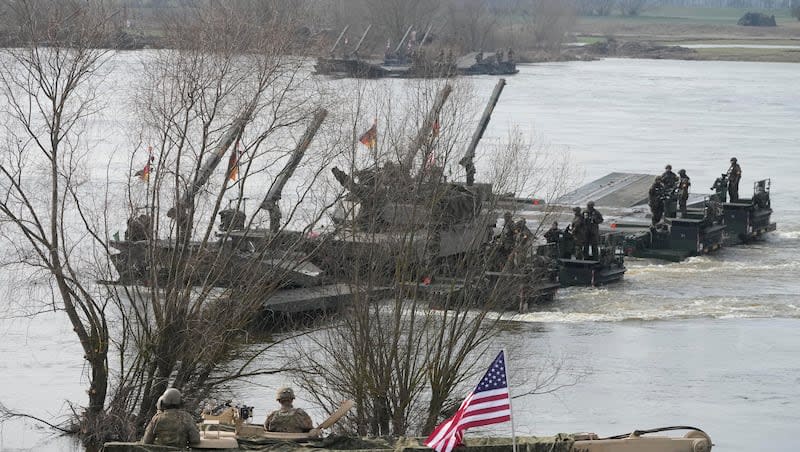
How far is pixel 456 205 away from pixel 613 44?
446 feet

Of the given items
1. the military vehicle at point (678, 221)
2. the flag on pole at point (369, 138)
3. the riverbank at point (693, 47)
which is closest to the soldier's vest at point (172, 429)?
the flag on pole at point (369, 138)

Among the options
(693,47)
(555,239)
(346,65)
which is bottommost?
(555,239)

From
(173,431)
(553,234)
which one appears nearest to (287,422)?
(173,431)

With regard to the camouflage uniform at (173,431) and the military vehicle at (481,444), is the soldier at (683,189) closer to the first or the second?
the military vehicle at (481,444)

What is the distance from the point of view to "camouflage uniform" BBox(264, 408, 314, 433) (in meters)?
18.0

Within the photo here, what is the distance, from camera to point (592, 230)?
36.3 meters

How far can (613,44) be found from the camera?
167 meters

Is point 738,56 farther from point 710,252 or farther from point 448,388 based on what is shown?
point 448,388

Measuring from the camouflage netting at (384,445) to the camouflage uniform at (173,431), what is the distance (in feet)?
0.63

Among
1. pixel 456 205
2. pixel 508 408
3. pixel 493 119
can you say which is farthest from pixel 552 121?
pixel 508 408

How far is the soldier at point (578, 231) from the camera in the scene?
3591 centimetres

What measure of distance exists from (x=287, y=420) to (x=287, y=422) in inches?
0.9

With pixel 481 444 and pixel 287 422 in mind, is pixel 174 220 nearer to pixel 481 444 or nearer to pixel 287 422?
pixel 287 422

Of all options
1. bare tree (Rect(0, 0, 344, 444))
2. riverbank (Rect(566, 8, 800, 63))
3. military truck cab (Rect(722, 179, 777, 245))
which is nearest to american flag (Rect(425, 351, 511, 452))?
bare tree (Rect(0, 0, 344, 444))
